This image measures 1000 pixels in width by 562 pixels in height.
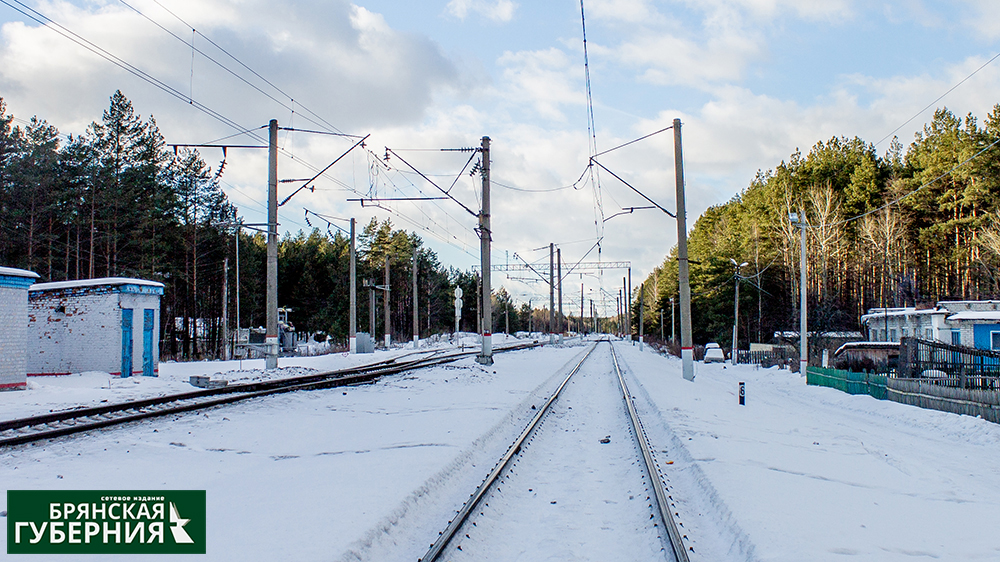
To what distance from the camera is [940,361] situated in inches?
937

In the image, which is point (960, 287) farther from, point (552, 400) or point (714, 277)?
point (552, 400)

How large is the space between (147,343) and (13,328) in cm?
500

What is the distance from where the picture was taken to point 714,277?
72.8m

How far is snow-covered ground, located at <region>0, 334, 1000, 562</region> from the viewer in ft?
19.7

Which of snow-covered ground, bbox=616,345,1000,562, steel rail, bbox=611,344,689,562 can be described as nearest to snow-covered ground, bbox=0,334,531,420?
steel rail, bbox=611,344,689,562

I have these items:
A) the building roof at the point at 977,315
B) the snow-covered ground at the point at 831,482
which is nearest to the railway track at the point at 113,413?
the snow-covered ground at the point at 831,482

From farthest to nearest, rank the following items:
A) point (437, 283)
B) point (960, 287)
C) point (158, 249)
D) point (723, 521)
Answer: point (437, 283), point (960, 287), point (158, 249), point (723, 521)

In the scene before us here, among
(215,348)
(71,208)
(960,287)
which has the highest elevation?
(71,208)

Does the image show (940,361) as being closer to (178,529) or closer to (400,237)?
(178,529)

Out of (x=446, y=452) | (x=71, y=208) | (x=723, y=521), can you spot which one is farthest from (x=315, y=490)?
(x=71, y=208)

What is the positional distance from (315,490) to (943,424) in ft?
51.5

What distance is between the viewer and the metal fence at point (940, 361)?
73.8 ft

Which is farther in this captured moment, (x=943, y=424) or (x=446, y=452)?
(x=943, y=424)

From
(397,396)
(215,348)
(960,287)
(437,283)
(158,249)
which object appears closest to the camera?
(397,396)
